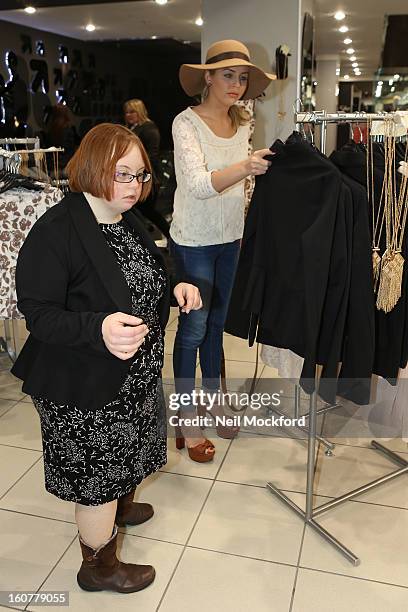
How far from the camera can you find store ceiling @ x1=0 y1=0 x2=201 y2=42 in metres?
5.17

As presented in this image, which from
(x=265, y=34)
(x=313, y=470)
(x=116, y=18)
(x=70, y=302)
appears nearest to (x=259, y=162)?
(x=70, y=302)

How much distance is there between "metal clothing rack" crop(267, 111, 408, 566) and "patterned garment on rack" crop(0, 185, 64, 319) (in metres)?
1.32

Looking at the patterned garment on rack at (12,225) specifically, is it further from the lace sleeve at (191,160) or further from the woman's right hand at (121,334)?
the woman's right hand at (121,334)

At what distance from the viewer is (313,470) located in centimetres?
193

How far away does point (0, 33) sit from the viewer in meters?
5.48

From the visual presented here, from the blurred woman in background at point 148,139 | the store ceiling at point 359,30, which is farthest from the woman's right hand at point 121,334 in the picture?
the store ceiling at point 359,30

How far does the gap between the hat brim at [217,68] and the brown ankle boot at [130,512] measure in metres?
1.56

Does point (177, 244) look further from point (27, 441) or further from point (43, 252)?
point (27, 441)

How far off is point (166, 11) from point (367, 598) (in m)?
5.06

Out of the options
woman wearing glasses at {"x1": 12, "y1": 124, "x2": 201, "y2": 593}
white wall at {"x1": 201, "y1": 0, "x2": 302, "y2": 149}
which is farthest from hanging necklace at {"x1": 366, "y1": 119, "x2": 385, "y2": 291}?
white wall at {"x1": 201, "y1": 0, "x2": 302, "y2": 149}

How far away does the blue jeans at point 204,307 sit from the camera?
2242mm

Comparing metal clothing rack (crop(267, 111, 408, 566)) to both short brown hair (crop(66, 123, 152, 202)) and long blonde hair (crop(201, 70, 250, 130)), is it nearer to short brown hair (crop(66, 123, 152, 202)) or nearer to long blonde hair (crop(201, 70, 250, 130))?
long blonde hair (crop(201, 70, 250, 130))

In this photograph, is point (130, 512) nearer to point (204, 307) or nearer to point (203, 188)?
point (204, 307)

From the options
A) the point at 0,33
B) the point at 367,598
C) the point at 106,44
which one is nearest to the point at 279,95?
the point at 106,44
